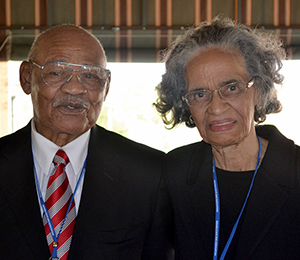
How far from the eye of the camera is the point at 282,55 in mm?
2137

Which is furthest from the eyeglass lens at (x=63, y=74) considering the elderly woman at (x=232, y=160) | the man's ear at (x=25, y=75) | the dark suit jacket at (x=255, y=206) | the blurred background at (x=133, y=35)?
the blurred background at (x=133, y=35)

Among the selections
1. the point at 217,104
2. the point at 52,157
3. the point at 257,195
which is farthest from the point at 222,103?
the point at 52,157

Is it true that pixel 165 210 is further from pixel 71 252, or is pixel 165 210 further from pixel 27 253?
pixel 27 253

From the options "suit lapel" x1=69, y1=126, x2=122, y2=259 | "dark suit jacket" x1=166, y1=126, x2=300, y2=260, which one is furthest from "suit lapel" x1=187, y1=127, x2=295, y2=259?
"suit lapel" x1=69, y1=126, x2=122, y2=259

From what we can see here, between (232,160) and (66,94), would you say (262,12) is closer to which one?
(232,160)

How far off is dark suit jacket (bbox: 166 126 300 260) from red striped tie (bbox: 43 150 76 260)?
528mm

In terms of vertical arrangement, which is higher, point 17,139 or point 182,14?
point 182,14

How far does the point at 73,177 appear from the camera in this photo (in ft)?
5.74

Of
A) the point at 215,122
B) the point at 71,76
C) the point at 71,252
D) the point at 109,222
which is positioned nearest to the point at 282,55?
the point at 215,122

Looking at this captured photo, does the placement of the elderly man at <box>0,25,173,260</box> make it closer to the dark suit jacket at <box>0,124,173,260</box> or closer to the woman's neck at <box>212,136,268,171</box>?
the dark suit jacket at <box>0,124,173,260</box>

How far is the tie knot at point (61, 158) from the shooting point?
174 cm

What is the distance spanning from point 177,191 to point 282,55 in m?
1.00

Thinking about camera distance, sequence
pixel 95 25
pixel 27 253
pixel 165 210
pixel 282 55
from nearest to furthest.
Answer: pixel 27 253 → pixel 165 210 → pixel 282 55 → pixel 95 25

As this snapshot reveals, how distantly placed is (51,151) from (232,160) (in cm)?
89
